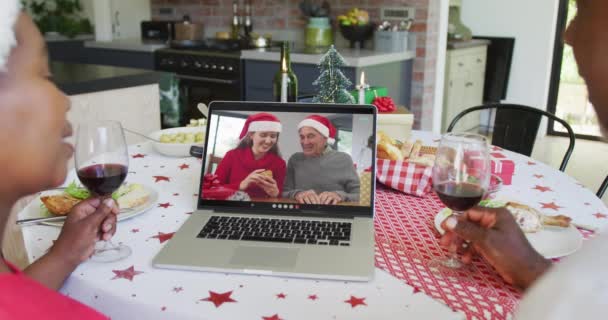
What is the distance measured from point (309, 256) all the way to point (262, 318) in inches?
7.6

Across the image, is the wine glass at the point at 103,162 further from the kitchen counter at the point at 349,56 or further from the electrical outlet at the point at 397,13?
the electrical outlet at the point at 397,13

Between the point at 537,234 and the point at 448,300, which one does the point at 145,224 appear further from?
the point at 537,234

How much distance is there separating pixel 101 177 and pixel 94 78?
156 cm

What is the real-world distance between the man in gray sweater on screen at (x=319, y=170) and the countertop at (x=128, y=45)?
342cm

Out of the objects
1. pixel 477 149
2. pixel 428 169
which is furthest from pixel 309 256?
pixel 428 169

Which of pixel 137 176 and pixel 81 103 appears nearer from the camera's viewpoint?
pixel 137 176

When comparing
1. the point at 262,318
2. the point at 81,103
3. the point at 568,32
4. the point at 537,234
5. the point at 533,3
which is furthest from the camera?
the point at 533,3

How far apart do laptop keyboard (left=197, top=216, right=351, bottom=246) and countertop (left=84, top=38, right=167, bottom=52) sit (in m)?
3.48

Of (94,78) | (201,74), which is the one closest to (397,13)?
(201,74)

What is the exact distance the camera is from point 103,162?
3.67 ft

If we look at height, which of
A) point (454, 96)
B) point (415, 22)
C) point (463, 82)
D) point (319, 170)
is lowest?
point (454, 96)

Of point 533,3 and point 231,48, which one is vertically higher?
point 533,3

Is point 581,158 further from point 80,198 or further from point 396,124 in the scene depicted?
point 80,198

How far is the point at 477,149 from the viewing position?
1.07 metres
